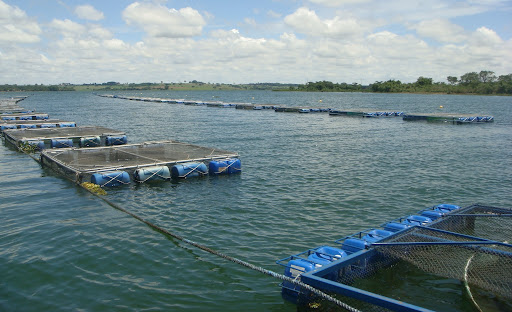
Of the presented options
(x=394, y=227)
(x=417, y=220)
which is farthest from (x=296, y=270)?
(x=417, y=220)

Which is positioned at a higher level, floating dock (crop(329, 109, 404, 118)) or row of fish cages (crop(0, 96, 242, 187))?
floating dock (crop(329, 109, 404, 118))

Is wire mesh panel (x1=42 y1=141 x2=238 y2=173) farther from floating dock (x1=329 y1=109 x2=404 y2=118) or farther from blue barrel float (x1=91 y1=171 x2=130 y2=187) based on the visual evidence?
floating dock (x1=329 y1=109 x2=404 y2=118)

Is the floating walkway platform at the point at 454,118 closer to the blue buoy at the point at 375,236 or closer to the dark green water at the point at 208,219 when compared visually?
the dark green water at the point at 208,219

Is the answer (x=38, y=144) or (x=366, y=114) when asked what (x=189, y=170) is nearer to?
(x=38, y=144)

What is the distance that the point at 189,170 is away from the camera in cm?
2675

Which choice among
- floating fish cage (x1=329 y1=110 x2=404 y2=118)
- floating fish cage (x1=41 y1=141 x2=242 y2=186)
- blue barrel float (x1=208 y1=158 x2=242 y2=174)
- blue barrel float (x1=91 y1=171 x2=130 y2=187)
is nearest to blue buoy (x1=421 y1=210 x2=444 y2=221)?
blue barrel float (x1=208 y1=158 x2=242 y2=174)

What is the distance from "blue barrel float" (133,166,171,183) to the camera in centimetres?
2498

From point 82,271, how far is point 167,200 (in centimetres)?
841

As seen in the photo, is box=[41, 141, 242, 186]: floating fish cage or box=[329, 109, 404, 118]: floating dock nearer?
box=[41, 141, 242, 186]: floating fish cage

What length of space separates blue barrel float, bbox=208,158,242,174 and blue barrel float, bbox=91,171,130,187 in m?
5.78

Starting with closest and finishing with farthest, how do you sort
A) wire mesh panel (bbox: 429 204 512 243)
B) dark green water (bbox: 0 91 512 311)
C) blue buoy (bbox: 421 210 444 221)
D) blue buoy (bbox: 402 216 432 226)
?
dark green water (bbox: 0 91 512 311) < wire mesh panel (bbox: 429 204 512 243) < blue buoy (bbox: 402 216 432 226) < blue buoy (bbox: 421 210 444 221)

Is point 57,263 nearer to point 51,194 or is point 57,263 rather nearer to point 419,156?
point 51,194

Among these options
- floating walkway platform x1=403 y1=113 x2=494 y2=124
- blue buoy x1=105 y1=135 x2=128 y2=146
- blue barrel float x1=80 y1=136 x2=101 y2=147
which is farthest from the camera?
floating walkway platform x1=403 y1=113 x2=494 y2=124

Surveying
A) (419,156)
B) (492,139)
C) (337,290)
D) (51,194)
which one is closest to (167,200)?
(51,194)
